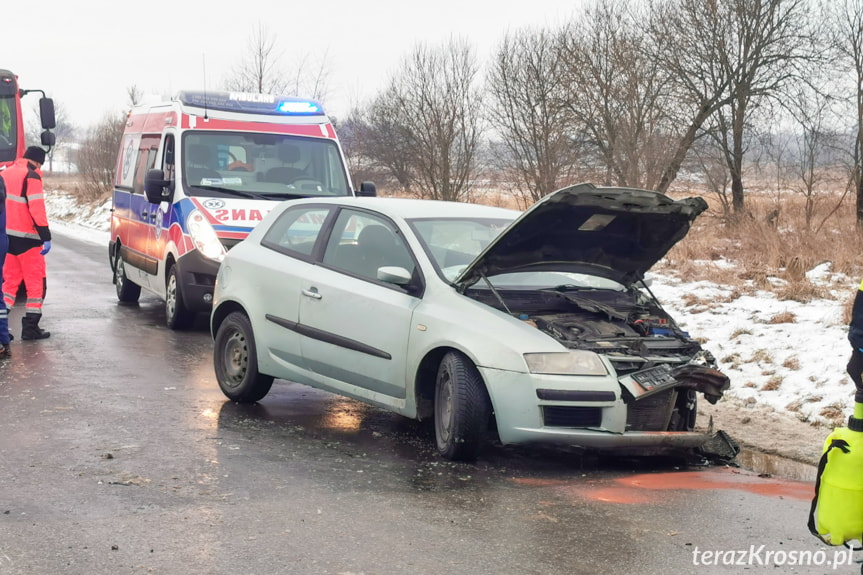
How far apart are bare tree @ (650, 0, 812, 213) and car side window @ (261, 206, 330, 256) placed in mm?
17677

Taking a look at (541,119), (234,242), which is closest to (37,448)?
(234,242)

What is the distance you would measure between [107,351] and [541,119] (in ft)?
46.0

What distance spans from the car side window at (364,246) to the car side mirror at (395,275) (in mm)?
130

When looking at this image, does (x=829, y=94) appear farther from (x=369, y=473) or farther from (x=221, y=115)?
(x=369, y=473)

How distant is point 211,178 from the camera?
451 inches

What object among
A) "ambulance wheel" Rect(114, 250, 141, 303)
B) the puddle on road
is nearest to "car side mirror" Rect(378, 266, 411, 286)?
the puddle on road

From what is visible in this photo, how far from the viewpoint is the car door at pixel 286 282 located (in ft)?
23.8

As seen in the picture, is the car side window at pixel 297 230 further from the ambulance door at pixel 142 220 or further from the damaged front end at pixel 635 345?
the ambulance door at pixel 142 220

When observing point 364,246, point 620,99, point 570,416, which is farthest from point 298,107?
point 620,99

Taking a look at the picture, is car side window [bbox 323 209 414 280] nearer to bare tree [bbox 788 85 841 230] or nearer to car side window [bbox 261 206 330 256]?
car side window [bbox 261 206 330 256]

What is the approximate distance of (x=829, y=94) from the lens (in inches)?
898

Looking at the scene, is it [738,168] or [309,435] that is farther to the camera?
[738,168]

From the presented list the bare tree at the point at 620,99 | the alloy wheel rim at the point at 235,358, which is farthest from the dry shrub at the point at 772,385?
the bare tree at the point at 620,99

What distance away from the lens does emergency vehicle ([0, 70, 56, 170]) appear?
1485 cm
